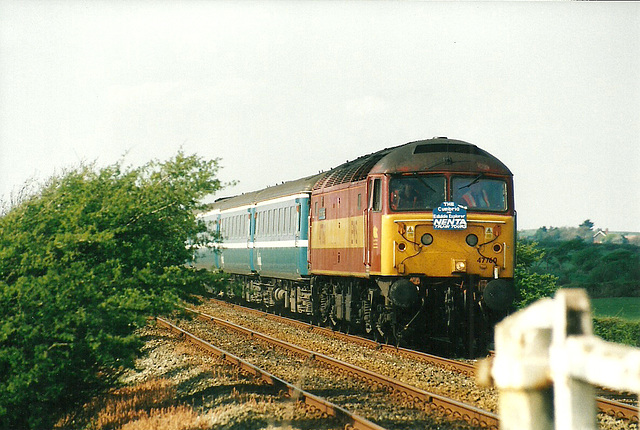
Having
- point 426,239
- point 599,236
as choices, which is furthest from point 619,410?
point 599,236

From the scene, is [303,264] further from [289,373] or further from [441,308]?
[289,373]

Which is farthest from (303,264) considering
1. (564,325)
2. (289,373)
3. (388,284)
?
(564,325)

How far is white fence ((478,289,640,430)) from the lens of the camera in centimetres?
207

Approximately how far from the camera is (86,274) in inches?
416

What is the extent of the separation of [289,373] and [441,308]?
3.43 meters

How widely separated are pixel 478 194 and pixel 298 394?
615cm

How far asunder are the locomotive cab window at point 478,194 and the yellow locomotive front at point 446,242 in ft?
0.06

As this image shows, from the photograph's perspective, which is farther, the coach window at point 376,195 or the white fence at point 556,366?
the coach window at point 376,195

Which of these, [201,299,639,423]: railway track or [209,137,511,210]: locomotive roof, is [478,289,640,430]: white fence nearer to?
[201,299,639,423]: railway track

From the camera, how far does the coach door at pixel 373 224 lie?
49.9 ft

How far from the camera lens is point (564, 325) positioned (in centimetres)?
220

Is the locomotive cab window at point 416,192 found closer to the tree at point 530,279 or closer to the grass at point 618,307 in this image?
the tree at point 530,279

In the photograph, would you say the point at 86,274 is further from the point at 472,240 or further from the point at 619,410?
the point at 472,240

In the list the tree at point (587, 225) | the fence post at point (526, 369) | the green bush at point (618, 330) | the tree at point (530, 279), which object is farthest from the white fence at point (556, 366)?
the tree at point (587, 225)
